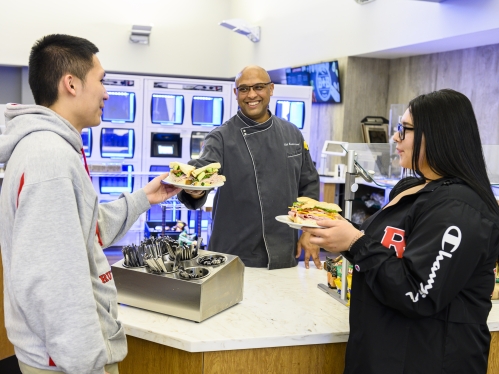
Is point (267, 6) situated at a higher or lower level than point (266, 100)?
higher

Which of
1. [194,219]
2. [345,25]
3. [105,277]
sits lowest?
[194,219]

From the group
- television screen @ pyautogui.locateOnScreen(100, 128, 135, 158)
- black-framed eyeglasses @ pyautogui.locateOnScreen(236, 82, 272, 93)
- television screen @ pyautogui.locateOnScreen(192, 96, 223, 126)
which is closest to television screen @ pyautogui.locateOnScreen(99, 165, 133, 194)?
television screen @ pyautogui.locateOnScreen(100, 128, 135, 158)

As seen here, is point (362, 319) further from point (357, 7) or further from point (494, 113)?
point (357, 7)

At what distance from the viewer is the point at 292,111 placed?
7695 mm

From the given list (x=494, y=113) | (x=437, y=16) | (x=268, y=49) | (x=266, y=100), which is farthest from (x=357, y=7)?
(x=266, y=100)

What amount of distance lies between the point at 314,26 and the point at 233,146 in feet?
18.9

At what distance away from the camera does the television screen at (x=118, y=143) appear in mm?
7246

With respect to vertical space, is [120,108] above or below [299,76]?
below

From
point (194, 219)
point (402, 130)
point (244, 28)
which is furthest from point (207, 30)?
point (402, 130)

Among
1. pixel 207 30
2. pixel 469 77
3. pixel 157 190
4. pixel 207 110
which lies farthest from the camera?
pixel 207 30

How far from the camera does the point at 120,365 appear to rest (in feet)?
7.02

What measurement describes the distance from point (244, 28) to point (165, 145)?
342cm

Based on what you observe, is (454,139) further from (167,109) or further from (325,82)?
(325,82)

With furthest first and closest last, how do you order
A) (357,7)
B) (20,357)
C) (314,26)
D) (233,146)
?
1. (314,26)
2. (357,7)
3. (233,146)
4. (20,357)
